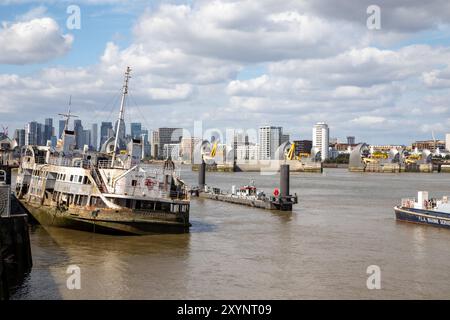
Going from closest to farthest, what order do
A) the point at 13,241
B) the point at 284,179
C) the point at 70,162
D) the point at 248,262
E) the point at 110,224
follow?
the point at 13,241 < the point at 248,262 < the point at 110,224 < the point at 70,162 < the point at 284,179

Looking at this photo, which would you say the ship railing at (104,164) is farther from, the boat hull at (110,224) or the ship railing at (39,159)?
the ship railing at (39,159)

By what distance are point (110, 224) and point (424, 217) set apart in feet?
87.3

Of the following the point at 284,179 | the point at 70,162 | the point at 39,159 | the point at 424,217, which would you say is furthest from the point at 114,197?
the point at 424,217

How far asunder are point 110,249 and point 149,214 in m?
4.49

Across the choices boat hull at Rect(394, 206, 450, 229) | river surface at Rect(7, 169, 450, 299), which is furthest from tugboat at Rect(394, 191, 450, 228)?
river surface at Rect(7, 169, 450, 299)

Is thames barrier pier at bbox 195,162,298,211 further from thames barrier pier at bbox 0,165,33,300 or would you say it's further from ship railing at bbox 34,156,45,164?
thames barrier pier at bbox 0,165,33,300

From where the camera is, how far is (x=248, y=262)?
28297 mm

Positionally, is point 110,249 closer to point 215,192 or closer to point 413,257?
point 413,257

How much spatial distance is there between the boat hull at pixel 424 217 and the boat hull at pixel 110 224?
21.0 meters

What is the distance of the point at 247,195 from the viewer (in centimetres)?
6288

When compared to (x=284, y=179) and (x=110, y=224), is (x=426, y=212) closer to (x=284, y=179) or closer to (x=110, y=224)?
(x=284, y=179)

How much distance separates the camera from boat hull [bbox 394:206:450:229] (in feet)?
137

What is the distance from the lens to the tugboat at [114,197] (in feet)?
112

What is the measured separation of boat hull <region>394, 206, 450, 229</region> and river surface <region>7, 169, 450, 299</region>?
2.29 feet
